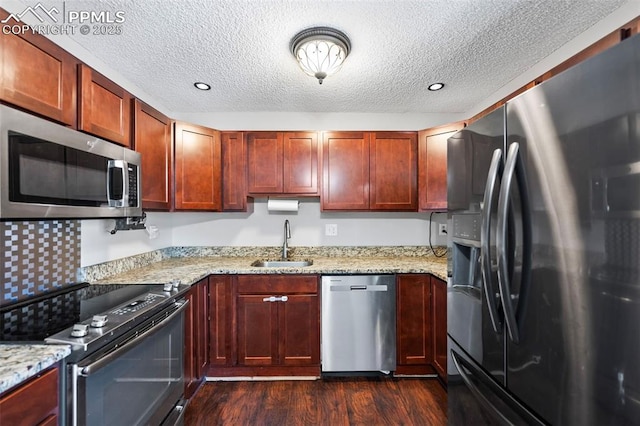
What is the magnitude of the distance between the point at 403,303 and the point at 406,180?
1134mm

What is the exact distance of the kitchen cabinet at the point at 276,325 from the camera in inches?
90.0

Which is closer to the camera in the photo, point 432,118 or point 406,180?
point 406,180

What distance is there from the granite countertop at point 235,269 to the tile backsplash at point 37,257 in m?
0.25

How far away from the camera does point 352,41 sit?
5.66ft

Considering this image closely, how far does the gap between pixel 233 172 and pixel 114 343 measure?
1748mm

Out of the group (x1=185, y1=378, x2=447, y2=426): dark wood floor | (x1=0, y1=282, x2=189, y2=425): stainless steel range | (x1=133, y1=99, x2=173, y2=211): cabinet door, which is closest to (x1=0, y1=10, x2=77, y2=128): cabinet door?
(x1=133, y1=99, x2=173, y2=211): cabinet door

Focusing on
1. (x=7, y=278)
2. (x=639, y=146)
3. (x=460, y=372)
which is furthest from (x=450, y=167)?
(x=7, y=278)

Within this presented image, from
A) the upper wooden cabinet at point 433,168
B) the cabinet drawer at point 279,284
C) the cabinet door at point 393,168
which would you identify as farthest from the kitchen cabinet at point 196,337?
the upper wooden cabinet at point 433,168

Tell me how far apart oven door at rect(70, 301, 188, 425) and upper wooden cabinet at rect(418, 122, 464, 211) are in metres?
2.17

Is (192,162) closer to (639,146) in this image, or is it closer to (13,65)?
(13,65)

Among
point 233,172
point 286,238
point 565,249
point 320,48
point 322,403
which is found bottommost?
point 322,403

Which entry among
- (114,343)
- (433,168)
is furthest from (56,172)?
(433,168)

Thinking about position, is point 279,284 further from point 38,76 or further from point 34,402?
point 38,76

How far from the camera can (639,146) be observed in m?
0.66
